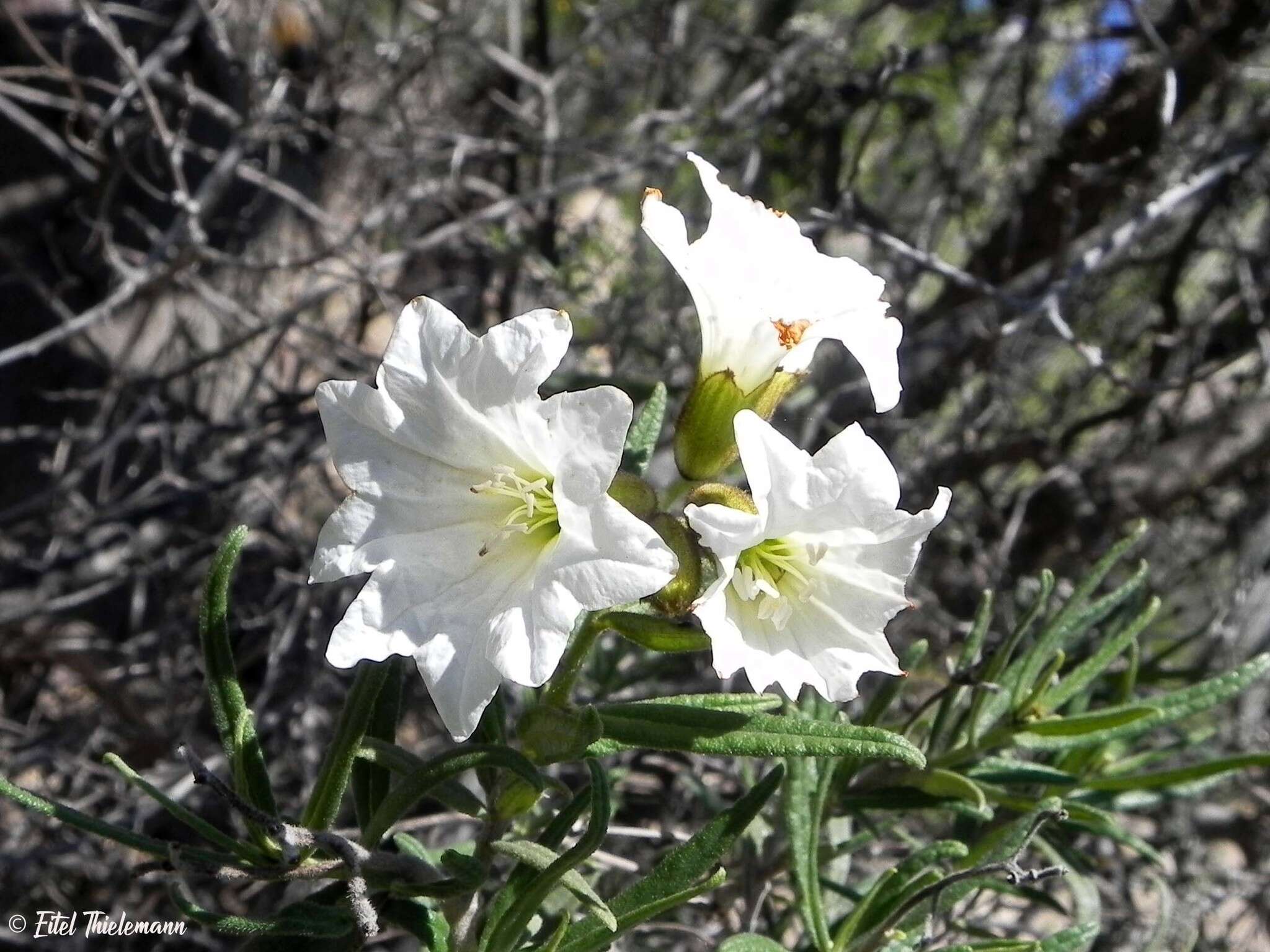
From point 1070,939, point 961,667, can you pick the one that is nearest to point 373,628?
point 961,667

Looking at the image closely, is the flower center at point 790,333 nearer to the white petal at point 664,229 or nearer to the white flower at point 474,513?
the white petal at point 664,229

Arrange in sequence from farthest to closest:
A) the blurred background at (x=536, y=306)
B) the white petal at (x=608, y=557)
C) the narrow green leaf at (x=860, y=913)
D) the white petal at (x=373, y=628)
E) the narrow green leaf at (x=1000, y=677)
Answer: the blurred background at (x=536, y=306), the narrow green leaf at (x=1000, y=677), the narrow green leaf at (x=860, y=913), the white petal at (x=373, y=628), the white petal at (x=608, y=557)


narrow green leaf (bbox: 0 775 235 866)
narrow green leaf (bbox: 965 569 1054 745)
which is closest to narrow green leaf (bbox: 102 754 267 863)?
narrow green leaf (bbox: 0 775 235 866)

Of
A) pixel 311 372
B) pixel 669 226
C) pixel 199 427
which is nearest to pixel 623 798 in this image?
pixel 669 226

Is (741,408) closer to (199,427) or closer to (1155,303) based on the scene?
(199,427)

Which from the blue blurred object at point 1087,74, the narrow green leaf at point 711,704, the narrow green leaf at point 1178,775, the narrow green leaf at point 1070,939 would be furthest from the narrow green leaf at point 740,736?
the blue blurred object at point 1087,74
